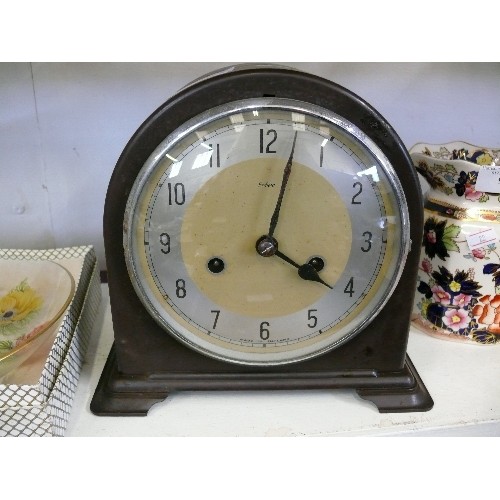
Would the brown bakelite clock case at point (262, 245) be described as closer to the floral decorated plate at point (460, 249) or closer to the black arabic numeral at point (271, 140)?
the black arabic numeral at point (271, 140)

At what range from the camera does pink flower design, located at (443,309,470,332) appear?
3.05 ft

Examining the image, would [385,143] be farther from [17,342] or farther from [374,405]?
[17,342]

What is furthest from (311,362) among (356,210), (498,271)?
(498,271)

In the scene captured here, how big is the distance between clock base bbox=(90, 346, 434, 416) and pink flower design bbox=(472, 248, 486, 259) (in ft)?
0.76

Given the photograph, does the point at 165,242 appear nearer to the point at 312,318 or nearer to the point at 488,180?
the point at 312,318

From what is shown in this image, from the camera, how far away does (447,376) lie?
0.86 metres

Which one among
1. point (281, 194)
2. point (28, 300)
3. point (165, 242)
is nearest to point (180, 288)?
point (165, 242)

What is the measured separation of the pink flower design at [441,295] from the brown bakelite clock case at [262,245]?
17 centimetres

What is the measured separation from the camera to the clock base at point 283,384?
2.59 feet

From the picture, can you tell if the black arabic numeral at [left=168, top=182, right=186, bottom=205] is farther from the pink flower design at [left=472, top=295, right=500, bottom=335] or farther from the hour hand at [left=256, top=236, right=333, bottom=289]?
the pink flower design at [left=472, top=295, right=500, bottom=335]

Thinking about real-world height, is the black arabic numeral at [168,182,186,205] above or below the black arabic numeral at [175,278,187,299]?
above

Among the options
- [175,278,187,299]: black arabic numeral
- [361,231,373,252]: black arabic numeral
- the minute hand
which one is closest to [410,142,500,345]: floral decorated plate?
[361,231,373,252]: black arabic numeral

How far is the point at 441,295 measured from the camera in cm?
93

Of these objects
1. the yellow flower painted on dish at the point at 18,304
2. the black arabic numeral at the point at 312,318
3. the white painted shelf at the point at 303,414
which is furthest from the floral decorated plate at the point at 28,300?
the black arabic numeral at the point at 312,318
